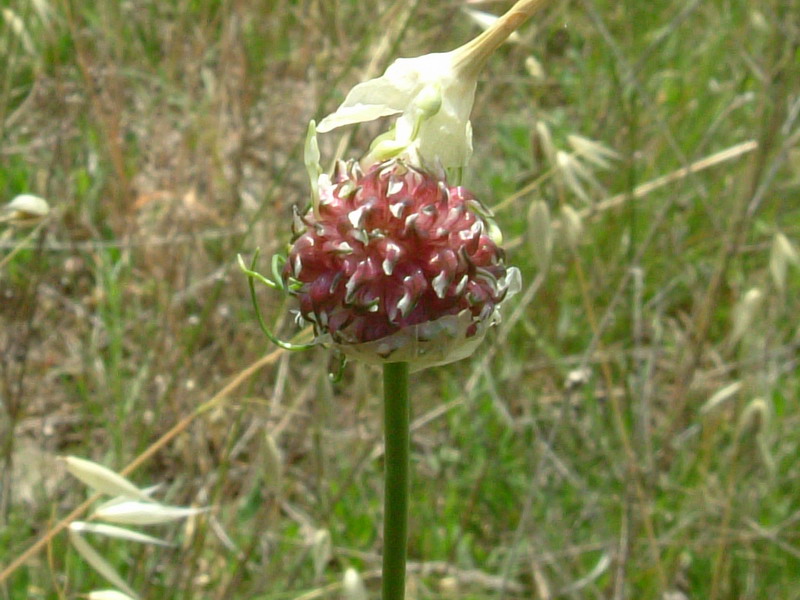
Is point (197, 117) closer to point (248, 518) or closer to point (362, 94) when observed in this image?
point (248, 518)

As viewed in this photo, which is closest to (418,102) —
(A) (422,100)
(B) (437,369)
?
(A) (422,100)

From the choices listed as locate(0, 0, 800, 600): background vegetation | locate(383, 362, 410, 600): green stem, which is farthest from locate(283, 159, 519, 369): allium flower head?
locate(0, 0, 800, 600): background vegetation

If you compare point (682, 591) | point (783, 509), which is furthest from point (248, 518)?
point (783, 509)

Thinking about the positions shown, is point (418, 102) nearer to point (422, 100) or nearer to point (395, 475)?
point (422, 100)

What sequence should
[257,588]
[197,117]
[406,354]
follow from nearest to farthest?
[406,354] < [257,588] < [197,117]

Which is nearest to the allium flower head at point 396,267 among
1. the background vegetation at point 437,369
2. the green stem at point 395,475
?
the green stem at point 395,475

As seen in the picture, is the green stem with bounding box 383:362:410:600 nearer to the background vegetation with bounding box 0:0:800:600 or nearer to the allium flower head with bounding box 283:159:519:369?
the allium flower head with bounding box 283:159:519:369

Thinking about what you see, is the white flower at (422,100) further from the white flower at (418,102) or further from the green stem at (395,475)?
the green stem at (395,475)
